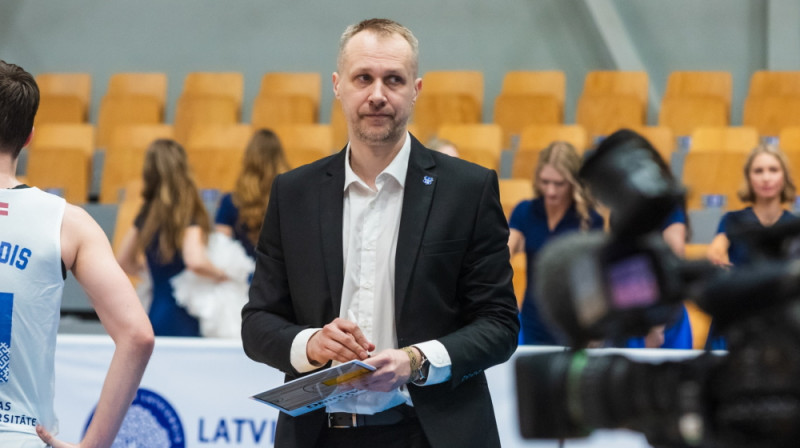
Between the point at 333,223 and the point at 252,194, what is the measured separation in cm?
301

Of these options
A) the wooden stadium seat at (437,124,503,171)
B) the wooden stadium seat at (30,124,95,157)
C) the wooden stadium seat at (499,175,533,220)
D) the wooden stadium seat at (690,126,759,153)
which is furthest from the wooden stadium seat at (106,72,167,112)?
the wooden stadium seat at (690,126,759,153)

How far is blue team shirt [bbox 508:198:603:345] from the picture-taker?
4449mm

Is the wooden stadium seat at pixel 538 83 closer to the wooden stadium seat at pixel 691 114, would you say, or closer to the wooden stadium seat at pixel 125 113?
the wooden stadium seat at pixel 691 114

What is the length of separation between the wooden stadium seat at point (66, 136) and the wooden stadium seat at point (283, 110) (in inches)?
52.1

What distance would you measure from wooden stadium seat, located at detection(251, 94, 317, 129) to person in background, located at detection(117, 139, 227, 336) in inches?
148

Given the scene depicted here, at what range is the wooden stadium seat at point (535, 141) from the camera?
752 cm

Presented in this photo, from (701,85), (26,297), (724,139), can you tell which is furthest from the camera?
(701,85)

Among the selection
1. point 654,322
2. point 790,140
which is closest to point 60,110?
point 790,140

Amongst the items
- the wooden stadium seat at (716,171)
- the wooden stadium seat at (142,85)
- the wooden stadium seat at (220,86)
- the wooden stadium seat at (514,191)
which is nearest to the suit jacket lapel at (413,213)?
the wooden stadium seat at (514,191)

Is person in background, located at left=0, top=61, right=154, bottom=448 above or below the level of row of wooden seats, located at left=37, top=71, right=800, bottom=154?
below

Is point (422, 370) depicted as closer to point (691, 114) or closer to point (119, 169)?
point (119, 169)

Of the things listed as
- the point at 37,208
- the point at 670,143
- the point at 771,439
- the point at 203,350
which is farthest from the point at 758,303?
the point at 670,143

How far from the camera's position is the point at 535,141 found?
25.6 feet

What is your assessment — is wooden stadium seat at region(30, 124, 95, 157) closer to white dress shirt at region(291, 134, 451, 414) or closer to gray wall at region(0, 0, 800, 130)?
gray wall at region(0, 0, 800, 130)
